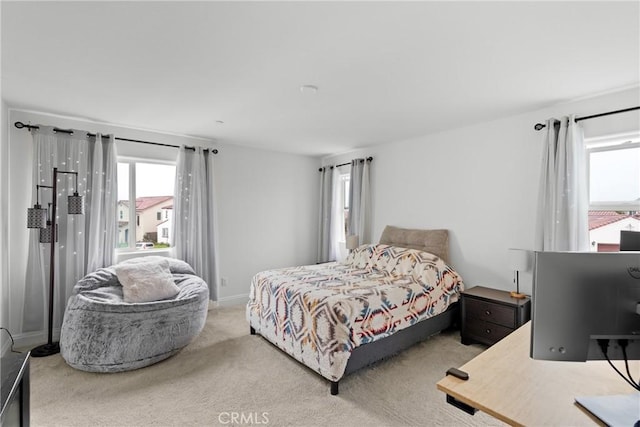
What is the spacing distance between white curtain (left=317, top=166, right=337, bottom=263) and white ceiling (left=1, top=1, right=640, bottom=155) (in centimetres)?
209

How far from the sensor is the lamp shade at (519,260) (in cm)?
301

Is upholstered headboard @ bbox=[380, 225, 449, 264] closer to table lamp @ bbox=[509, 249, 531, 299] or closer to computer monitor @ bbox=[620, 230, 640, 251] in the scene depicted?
table lamp @ bbox=[509, 249, 531, 299]

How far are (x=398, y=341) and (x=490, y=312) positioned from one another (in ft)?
3.19

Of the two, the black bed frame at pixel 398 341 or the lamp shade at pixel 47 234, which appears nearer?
the black bed frame at pixel 398 341

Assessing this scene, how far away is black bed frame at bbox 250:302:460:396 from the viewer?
2496mm

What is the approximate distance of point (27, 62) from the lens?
7.07 feet

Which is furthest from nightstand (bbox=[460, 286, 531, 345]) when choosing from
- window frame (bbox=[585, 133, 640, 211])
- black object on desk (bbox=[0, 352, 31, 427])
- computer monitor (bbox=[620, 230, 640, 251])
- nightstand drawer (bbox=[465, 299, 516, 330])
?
black object on desk (bbox=[0, 352, 31, 427])

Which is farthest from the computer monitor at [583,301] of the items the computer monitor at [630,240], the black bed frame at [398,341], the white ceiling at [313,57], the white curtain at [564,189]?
the white curtain at [564,189]

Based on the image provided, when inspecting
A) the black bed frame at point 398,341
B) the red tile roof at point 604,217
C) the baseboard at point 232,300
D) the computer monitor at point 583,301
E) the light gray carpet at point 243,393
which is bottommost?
the light gray carpet at point 243,393

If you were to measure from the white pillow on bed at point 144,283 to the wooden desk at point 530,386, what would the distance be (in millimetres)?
2966

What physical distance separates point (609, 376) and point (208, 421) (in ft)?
7.16

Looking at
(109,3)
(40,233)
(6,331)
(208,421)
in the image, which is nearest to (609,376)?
(208,421)

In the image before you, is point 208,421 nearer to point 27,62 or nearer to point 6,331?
point 6,331

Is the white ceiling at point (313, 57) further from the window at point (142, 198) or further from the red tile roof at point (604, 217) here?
the red tile roof at point (604, 217)
